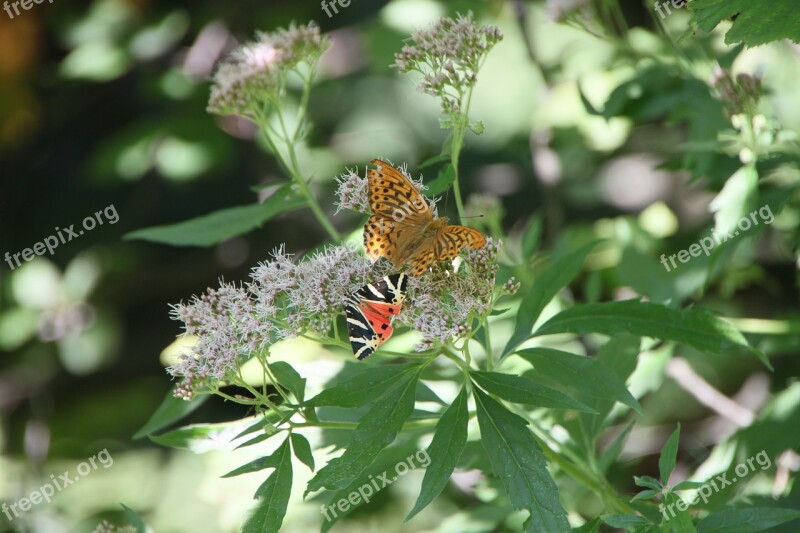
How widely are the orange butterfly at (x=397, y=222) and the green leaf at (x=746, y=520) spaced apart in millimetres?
702

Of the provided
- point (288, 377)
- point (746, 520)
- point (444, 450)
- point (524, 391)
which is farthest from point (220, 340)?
point (746, 520)

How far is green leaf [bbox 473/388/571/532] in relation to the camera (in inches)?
57.3

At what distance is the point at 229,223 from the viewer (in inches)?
88.3

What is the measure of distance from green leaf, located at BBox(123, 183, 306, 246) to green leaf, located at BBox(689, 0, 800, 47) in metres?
1.05

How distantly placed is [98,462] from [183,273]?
95 cm

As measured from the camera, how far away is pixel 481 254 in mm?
1670

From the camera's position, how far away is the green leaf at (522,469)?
1.46 meters

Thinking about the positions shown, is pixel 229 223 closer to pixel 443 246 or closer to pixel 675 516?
pixel 443 246

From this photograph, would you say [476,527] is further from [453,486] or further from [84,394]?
[84,394]

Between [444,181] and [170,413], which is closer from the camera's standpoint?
[444,181]
